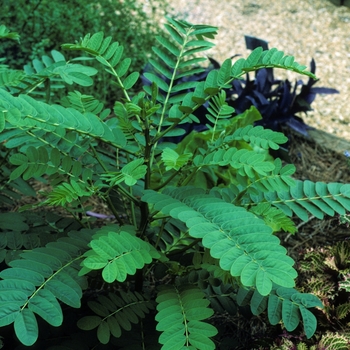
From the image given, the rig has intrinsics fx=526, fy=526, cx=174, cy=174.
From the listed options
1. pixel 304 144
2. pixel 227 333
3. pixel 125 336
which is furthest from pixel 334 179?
pixel 125 336

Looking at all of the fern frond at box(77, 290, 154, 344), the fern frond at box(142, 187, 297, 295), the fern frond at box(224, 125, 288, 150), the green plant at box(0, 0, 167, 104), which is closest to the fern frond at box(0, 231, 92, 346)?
the fern frond at box(77, 290, 154, 344)

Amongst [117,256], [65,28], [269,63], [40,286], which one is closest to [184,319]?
[117,256]

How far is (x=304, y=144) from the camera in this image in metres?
3.12

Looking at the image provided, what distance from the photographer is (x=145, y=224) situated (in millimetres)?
1450

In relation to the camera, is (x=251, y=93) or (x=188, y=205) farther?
(x=251, y=93)

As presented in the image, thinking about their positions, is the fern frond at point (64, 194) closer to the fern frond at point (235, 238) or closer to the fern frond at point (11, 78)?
the fern frond at point (235, 238)

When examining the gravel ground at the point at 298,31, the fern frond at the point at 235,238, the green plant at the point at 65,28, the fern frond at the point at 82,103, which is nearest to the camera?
the fern frond at the point at 235,238

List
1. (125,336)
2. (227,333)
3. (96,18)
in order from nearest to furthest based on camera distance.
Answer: (125,336), (227,333), (96,18)

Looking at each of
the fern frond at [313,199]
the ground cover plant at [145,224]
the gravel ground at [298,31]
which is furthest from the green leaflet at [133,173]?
the gravel ground at [298,31]

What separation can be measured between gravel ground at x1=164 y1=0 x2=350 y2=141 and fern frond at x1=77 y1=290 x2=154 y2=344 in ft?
7.69

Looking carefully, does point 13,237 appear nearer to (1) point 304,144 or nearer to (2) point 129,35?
(1) point 304,144

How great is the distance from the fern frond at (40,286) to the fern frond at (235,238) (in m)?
0.25

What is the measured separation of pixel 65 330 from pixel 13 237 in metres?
0.31

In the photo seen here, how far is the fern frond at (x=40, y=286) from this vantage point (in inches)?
40.9
